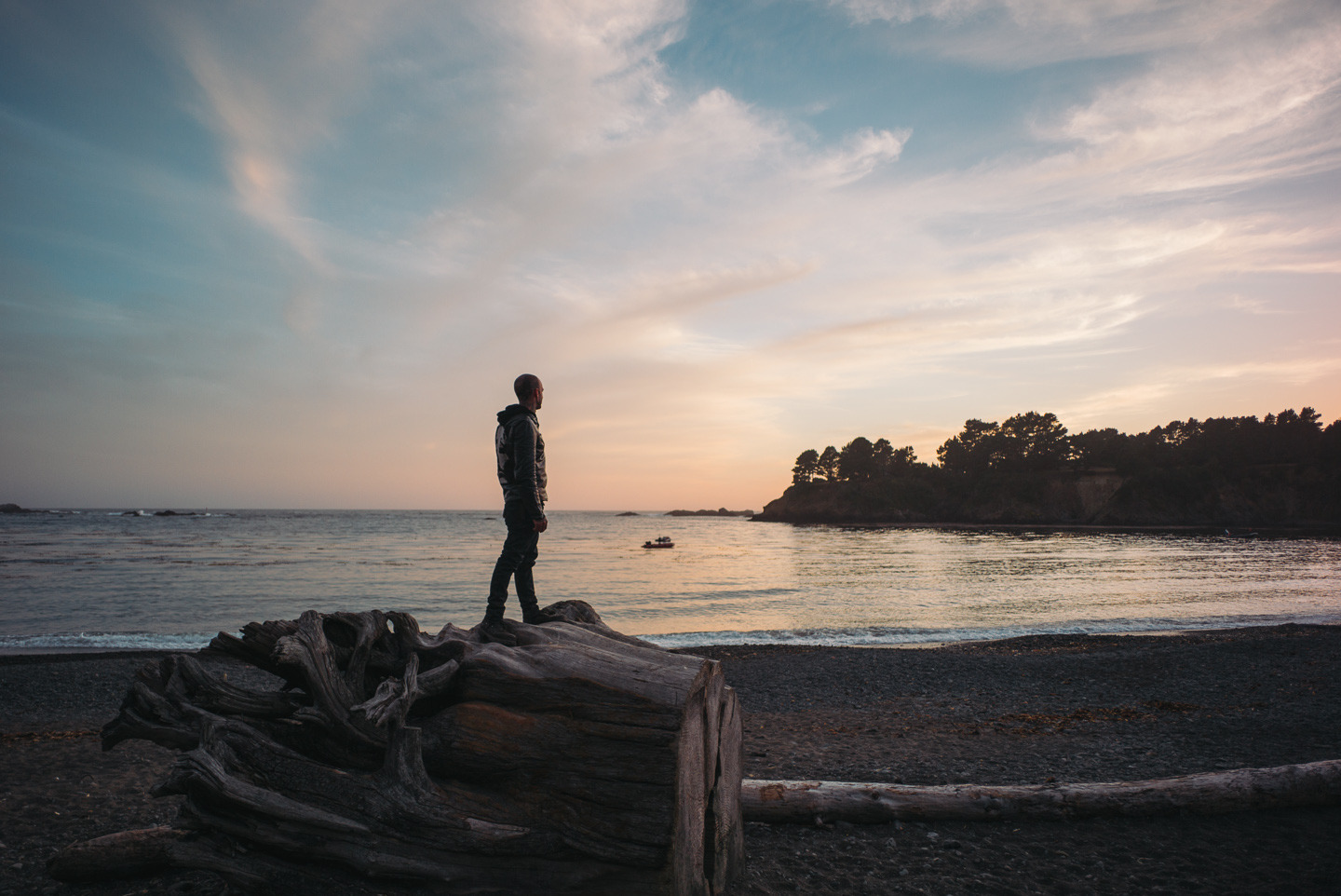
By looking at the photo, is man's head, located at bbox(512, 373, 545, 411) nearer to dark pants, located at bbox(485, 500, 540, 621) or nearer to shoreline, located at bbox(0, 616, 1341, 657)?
dark pants, located at bbox(485, 500, 540, 621)

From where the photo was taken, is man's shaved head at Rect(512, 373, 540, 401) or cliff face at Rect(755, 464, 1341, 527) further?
cliff face at Rect(755, 464, 1341, 527)

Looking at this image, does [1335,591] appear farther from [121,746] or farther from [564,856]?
[121,746]

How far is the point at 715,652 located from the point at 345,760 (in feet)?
34.5

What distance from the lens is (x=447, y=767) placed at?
3.32 m

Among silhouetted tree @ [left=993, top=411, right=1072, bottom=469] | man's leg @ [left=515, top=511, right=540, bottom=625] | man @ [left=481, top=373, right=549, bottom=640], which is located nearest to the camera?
man's leg @ [left=515, top=511, right=540, bottom=625]

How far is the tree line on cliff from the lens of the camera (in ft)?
275

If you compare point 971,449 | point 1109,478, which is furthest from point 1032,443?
point 1109,478

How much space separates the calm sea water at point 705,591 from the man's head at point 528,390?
9.79m

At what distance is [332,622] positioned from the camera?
12.5ft

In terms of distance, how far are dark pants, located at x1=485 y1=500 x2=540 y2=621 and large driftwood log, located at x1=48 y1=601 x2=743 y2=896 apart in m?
2.44

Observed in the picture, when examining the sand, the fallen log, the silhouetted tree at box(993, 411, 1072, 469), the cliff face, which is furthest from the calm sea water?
the silhouetted tree at box(993, 411, 1072, 469)

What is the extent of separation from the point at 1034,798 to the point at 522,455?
16.4 feet

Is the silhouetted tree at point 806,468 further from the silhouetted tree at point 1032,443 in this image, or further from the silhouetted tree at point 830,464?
the silhouetted tree at point 1032,443

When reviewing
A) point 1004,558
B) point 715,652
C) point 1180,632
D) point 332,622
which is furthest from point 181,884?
point 1004,558
